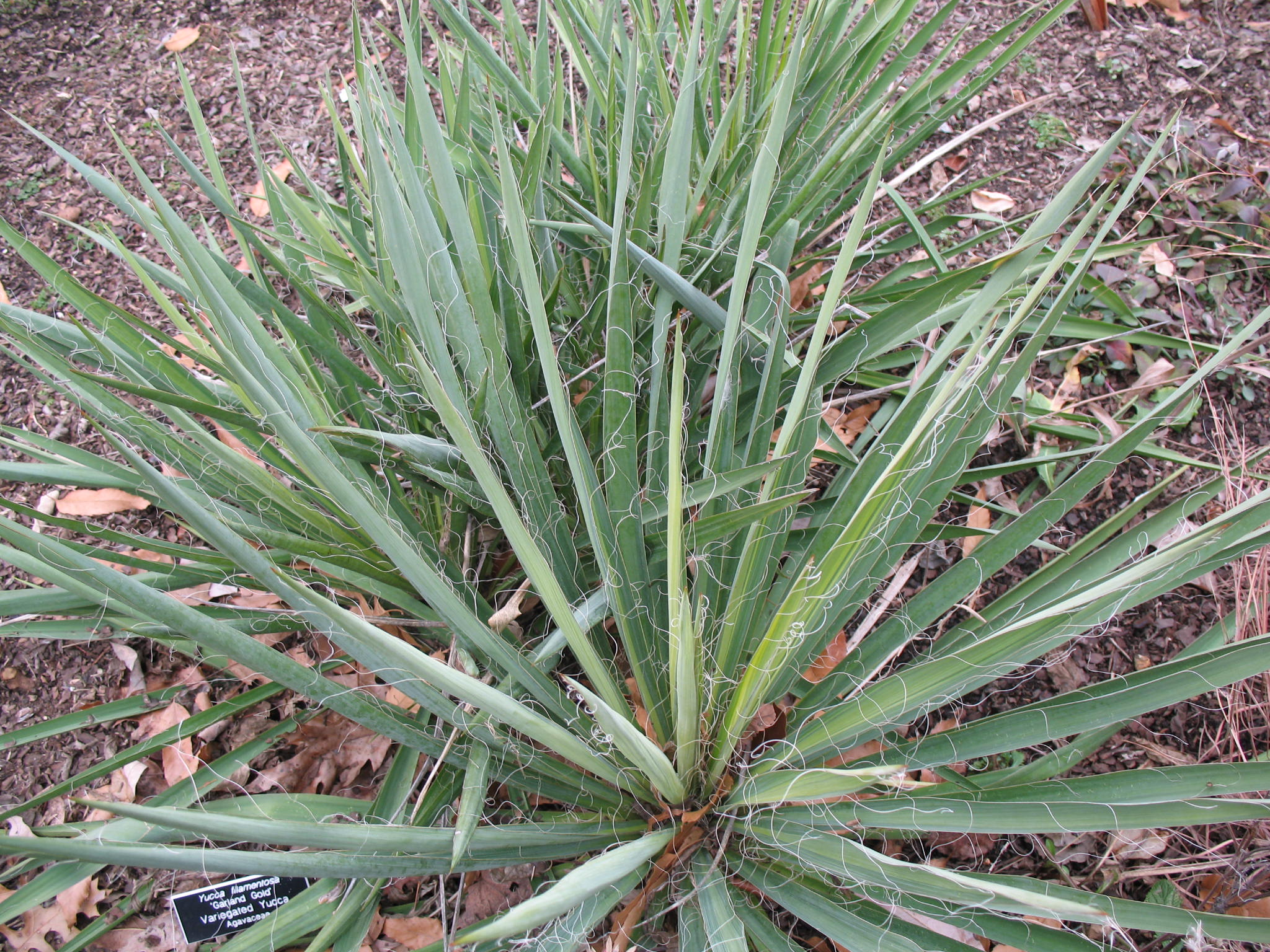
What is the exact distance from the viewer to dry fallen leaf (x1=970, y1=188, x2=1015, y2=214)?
75.7 inches

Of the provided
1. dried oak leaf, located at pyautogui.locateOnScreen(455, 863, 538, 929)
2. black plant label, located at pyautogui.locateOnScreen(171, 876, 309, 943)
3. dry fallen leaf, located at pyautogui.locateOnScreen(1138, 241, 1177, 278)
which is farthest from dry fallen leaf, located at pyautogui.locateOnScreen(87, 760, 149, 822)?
dry fallen leaf, located at pyautogui.locateOnScreen(1138, 241, 1177, 278)

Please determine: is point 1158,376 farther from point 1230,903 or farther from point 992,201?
point 1230,903

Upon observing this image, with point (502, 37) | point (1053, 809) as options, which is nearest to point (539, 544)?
point (1053, 809)

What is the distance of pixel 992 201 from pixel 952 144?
180 millimetres

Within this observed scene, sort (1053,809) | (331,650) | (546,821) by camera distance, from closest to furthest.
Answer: (1053,809) < (546,821) < (331,650)

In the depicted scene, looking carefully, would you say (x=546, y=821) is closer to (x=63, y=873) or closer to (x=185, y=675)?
(x=63, y=873)

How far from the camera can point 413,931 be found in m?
1.20

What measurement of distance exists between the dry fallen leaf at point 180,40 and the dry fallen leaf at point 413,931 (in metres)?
2.42

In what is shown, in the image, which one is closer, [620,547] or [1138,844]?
[620,547]

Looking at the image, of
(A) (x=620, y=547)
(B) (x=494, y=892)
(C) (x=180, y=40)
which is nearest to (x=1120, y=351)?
(A) (x=620, y=547)

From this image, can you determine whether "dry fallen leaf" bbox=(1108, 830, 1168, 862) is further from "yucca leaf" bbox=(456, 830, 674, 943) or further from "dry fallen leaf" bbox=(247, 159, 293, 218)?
"dry fallen leaf" bbox=(247, 159, 293, 218)

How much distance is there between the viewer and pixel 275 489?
3.59ft

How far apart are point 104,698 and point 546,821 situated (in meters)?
0.98

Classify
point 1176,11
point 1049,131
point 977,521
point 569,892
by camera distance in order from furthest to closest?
point 1176,11 < point 1049,131 < point 977,521 < point 569,892
